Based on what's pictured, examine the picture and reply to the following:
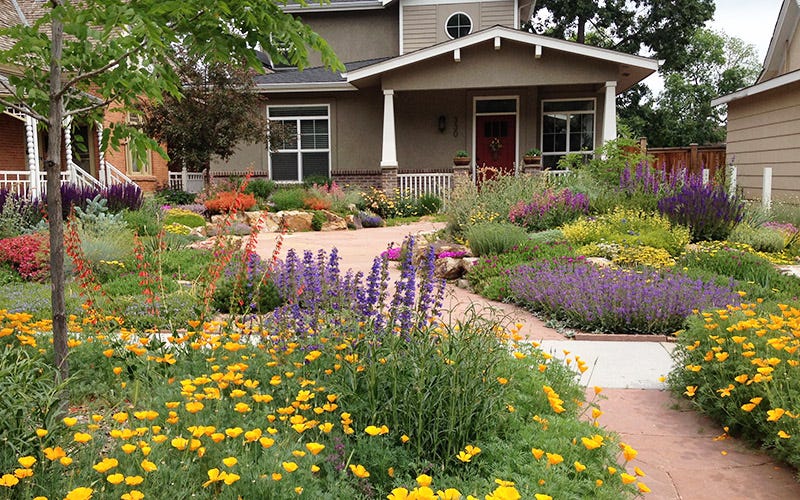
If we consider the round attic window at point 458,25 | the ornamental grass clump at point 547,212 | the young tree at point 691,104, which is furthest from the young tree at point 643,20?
the ornamental grass clump at point 547,212

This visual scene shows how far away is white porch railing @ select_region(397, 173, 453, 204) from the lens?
706 inches

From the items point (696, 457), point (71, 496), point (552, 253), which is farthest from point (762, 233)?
point (71, 496)

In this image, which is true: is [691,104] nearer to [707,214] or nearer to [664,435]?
[707,214]

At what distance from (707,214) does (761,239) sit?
783 mm

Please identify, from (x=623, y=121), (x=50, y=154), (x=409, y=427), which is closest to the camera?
(x=409, y=427)

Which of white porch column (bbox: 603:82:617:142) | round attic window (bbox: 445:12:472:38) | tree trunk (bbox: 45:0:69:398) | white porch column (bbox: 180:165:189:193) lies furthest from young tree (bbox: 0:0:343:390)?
white porch column (bbox: 180:165:189:193)

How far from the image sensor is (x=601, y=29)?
3475cm

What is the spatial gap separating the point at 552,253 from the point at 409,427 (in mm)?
5922

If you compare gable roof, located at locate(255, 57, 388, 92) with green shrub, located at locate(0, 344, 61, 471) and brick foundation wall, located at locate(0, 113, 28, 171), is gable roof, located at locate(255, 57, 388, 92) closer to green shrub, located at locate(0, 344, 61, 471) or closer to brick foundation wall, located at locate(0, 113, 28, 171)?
brick foundation wall, located at locate(0, 113, 28, 171)

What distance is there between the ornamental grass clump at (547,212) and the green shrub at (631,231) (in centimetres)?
50

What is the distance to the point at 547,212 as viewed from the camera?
36.2 ft

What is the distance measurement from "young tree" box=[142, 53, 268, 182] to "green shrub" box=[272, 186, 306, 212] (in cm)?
189

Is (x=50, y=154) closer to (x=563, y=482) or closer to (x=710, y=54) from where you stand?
(x=563, y=482)

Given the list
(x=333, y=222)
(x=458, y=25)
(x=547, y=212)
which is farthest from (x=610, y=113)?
(x=333, y=222)
